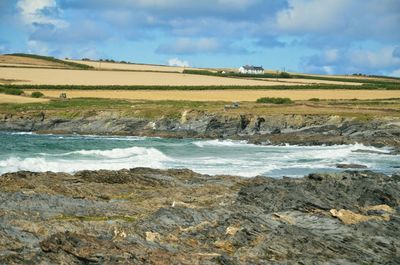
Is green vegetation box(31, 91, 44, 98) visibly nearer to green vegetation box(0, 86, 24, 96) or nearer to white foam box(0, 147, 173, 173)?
green vegetation box(0, 86, 24, 96)

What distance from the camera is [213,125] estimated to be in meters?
71.1

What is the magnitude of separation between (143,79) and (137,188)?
302 ft

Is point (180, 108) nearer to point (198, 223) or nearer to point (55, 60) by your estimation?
point (198, 223)

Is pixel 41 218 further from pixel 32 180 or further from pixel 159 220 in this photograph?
pixel 32 180

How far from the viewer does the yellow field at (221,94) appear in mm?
93012

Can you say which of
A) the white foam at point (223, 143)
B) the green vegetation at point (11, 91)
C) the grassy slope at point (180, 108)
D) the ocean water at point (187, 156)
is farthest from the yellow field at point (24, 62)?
the white foam at point (223, 143)

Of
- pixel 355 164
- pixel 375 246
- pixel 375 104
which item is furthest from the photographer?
pixel 375 104

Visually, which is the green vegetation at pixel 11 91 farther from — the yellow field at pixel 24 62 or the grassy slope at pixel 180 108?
the yellow field at pixel 24 62

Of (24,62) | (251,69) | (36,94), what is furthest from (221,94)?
(251,69)

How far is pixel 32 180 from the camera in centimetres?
2762

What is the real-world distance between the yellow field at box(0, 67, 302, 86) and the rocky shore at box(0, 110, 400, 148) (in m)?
32.3

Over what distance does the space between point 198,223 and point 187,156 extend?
100ft

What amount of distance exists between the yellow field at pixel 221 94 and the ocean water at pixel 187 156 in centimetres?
3176

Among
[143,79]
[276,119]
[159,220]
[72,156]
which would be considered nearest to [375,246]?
[159,220]
